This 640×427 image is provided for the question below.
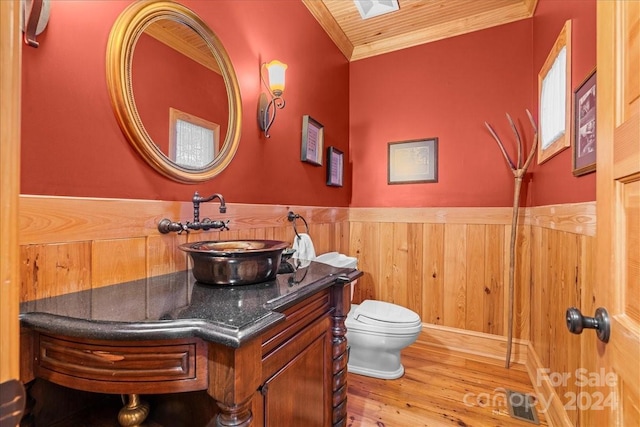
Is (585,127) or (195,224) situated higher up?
(585,127)

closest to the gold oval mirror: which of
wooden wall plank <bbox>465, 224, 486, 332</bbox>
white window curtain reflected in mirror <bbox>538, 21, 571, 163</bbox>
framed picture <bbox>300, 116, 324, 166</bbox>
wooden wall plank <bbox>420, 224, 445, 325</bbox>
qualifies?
framed picture <bbox>300, 116, 324, 166</bbox>

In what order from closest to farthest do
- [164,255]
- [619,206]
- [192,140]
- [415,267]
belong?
[619,206]
[164,255]
[192,140]
[415,267]

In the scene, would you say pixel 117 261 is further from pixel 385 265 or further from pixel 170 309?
pixel 385 265

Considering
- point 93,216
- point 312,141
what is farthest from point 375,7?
point 93,216

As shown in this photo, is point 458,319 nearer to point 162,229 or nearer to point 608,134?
point 608,134

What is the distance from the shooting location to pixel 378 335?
187 centimetres

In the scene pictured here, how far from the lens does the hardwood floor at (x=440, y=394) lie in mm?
1620

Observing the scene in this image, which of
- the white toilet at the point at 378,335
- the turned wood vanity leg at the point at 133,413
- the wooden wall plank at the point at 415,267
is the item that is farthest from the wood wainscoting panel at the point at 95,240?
the wooden wall plank at the point at 415,267

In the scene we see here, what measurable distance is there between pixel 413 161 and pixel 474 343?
1544 millimetres

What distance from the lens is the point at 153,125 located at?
1160 mm

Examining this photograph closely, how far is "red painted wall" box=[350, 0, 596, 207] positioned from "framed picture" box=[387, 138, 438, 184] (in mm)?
55

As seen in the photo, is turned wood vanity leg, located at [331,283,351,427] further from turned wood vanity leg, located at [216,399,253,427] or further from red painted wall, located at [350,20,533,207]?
red painted wall, located at [350,20,533,207]

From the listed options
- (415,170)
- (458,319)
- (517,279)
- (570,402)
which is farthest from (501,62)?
(570,402)

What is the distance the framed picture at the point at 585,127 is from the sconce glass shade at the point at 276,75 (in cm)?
141
